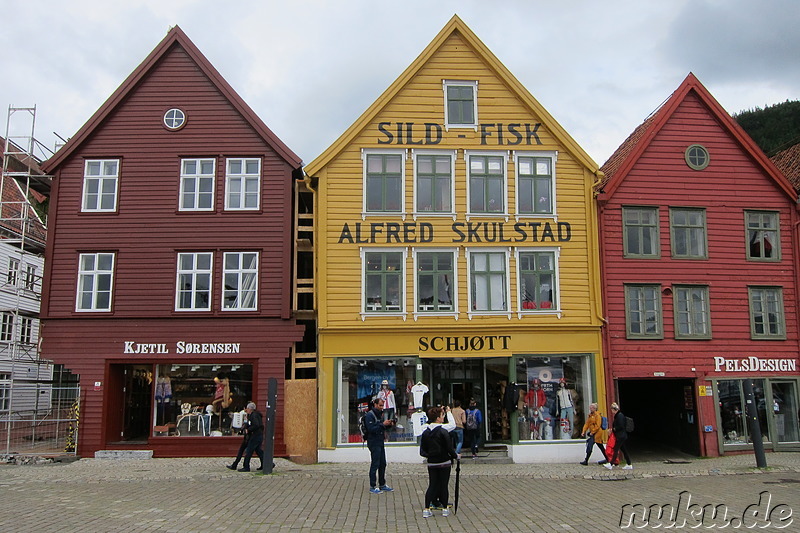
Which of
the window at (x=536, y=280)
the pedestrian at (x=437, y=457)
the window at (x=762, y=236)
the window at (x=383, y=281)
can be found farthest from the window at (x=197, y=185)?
the window at (x=762, y=236)

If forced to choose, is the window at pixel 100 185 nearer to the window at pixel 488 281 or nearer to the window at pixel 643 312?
the window at pixel 488 281

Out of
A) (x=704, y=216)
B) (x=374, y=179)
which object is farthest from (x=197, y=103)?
(x=704, y=216)

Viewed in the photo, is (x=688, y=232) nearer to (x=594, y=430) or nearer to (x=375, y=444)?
(x=594, y=430)

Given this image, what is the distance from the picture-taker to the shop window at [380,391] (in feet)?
69.7

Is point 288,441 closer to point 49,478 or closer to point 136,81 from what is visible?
point 49,478

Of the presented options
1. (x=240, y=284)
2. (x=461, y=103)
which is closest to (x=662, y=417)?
→ (x=461, y=103)

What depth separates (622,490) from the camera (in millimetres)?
15633

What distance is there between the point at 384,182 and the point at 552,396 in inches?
324

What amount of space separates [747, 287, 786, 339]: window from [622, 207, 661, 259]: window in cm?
342

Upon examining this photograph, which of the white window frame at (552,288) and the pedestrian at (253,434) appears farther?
the white window frame at (552,288)

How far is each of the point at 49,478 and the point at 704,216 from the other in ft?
65.6

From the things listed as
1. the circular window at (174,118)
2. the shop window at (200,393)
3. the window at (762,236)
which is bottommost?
the shop window at (200,393)

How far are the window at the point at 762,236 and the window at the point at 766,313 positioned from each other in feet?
3.53

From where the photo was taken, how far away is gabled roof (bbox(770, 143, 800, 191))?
25.4 m
